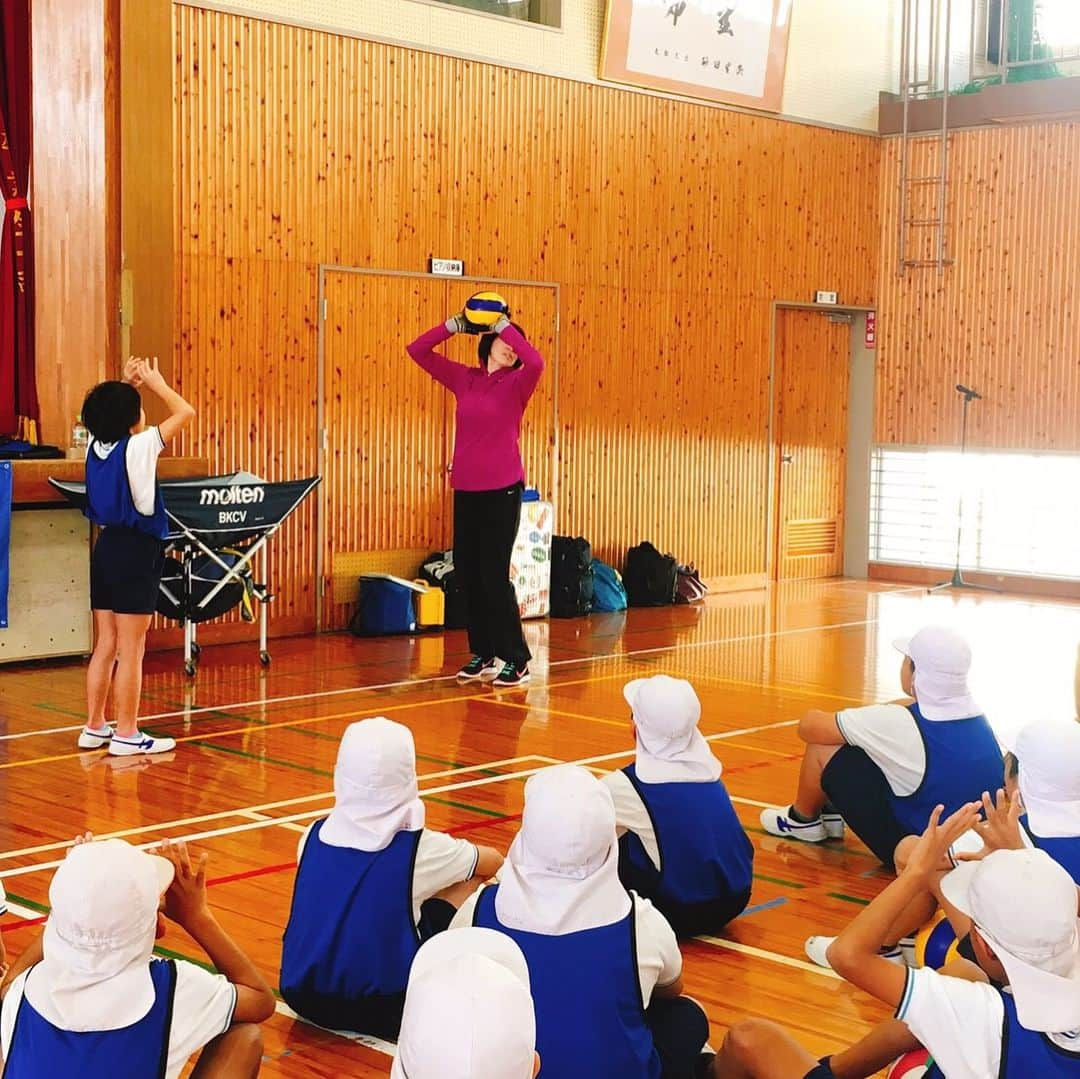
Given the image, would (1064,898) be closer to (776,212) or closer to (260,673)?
(260,673)


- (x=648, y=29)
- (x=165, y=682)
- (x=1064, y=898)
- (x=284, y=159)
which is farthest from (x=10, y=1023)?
(x=648, y=29)

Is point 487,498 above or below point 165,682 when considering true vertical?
above

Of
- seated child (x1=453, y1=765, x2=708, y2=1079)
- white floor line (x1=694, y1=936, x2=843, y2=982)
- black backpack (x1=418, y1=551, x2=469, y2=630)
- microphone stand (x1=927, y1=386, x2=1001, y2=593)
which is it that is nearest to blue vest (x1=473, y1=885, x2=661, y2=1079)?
seated child (x1=453, y1=765, x2=708, y2=1079)

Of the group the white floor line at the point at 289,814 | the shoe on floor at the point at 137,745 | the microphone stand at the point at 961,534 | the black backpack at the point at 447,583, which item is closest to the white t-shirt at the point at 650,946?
the white floor line at the point at 289,814

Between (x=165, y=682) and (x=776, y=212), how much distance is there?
732cm

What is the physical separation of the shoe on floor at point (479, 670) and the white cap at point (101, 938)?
6.22 metres

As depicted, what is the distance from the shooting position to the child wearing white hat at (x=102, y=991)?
2.48m

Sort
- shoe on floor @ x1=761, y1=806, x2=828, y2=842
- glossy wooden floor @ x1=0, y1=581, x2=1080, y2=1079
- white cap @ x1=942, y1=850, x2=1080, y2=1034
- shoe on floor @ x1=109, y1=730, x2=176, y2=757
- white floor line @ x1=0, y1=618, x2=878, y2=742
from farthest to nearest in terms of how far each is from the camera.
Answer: white floor line @ x1=0, y1=618, x2=878, y2=742
shoe on floor @ x1=109, y1=730, x2=176, y2=757
shoe on floor @ x1=761, y1=806, x2=828, y2=842
glossy wooden floor @ x1=0, y1=581, x2=1080, y2=1079
white cap @ x1=942, y1=850, x2=1080, y2=1034

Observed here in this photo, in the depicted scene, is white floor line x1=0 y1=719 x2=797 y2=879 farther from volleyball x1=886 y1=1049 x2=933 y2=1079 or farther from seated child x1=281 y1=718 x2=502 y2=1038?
volleyball x1=886 y1=1049 x2=933 y2=1079

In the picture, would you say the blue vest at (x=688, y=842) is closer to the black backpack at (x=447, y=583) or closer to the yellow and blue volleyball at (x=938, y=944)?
the yellow and blue volleyball at (x=938, y=944)

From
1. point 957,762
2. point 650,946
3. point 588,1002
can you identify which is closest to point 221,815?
point 957,762

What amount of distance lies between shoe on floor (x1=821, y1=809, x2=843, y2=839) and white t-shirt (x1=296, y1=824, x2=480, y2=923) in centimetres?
210

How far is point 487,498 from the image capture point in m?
8.66

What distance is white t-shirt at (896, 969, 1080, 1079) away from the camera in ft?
8.06
